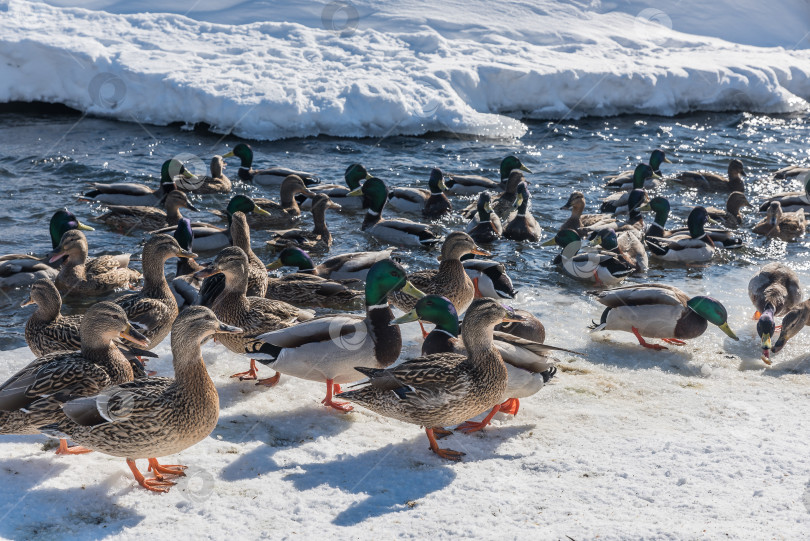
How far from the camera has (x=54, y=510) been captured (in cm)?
424

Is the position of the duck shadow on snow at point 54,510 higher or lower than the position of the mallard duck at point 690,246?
lower

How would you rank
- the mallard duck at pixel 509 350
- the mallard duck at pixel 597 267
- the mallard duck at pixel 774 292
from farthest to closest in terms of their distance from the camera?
the mallard duck at pixel 597 267, the mallard duck at pixel 774 292, the mallard duck at pixel 509 350

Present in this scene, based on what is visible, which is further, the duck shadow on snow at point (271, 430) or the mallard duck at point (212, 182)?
the mallard duck at point (212, 182)

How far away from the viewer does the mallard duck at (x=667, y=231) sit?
35.9ft

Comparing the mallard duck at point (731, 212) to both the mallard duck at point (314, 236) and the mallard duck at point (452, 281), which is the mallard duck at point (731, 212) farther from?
the mallard duck at point (452, 281)

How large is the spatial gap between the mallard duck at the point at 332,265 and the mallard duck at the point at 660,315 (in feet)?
9.06

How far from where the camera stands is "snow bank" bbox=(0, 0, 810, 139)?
621 inches

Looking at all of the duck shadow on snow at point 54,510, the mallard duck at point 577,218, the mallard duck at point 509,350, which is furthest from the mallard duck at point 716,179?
the duck shadow on snow at point 54,510

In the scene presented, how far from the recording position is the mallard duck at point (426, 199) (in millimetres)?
12172

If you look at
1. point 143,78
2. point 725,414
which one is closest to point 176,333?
point 725,414
